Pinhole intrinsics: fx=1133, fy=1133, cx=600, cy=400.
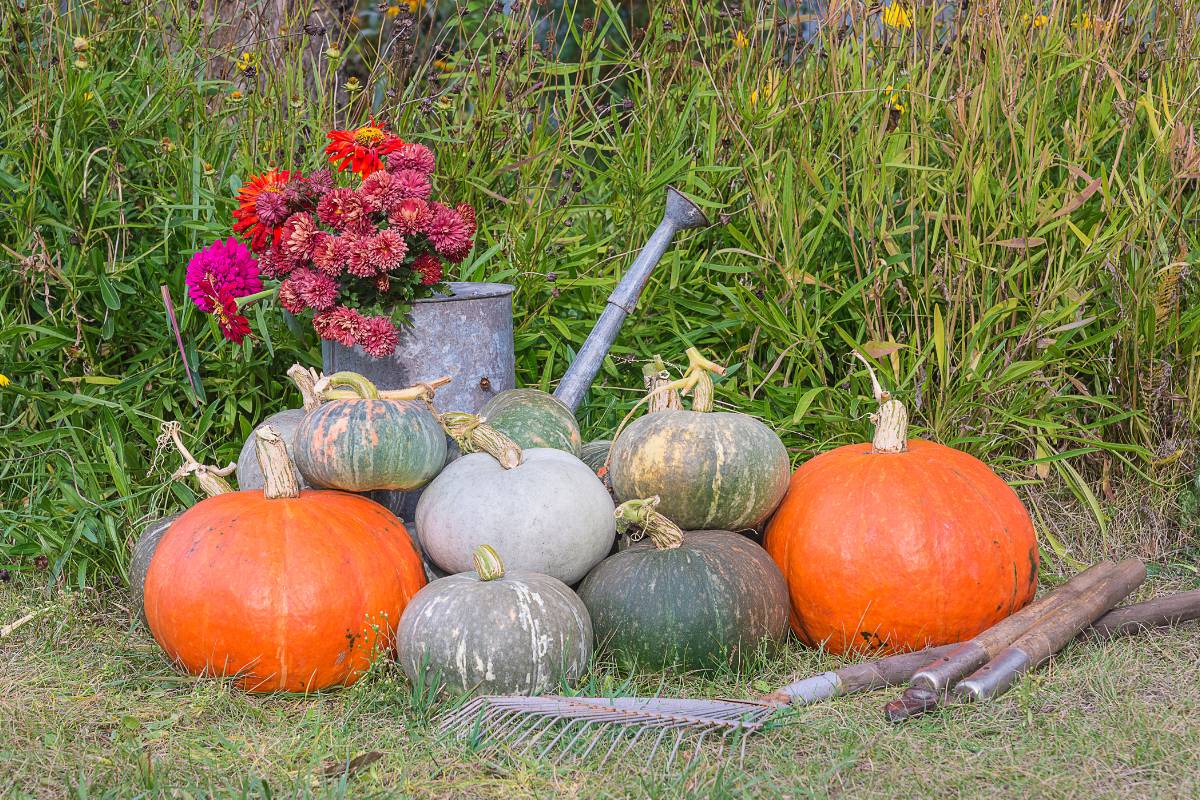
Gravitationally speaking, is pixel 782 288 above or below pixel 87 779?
above

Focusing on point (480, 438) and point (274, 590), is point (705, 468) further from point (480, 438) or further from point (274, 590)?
point (274, 590)

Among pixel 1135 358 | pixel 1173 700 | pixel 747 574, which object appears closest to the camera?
pixel 1173 700

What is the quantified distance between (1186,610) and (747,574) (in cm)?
119

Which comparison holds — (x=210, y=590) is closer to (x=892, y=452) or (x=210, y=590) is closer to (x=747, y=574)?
(x=747, y=574)

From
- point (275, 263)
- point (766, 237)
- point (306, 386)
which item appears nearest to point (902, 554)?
point (766, 237)

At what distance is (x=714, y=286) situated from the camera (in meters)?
3.69

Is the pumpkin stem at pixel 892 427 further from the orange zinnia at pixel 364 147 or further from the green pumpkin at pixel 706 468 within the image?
the orange zinnia at pixel 364 147

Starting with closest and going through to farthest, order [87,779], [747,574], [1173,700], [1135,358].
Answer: [87,779] → [1173,700] → [747,574] → [1135,358]

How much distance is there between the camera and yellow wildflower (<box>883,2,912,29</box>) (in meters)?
3.66

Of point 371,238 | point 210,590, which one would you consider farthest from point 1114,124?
point 210,590

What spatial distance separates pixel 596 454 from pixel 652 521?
2.06ft

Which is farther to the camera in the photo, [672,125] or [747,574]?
[672,125]

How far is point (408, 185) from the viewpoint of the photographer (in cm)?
312

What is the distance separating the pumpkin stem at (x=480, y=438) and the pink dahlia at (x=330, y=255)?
19.3 inches
